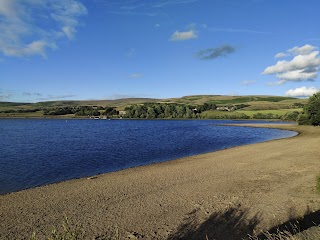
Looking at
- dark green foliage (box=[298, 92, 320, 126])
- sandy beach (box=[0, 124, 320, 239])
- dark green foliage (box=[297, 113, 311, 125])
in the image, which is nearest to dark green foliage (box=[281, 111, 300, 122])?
dark green foliage (box=[297, 113, 311, 125])

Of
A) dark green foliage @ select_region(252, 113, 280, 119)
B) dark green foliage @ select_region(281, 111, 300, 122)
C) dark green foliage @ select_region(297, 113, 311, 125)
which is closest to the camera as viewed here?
dark green foliage @ select_region(297, 113, 311, 125)

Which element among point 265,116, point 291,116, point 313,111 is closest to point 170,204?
point 313,111

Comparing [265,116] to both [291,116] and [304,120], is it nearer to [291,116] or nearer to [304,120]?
[291,116]

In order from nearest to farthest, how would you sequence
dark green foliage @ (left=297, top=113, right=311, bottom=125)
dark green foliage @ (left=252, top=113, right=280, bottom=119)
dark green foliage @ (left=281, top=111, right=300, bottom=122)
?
dark green foliage @ (left=297, top=113, right=311, bottom=125) < dark green foliage @ (left=281, top=111, right=300, bottom=122) < dark green foliage @ (left=252, top=113, right=280, bottom=119)

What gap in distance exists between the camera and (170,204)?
17203 mm

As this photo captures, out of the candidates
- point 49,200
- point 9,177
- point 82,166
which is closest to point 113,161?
point 82,166

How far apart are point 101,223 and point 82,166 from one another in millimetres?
19763

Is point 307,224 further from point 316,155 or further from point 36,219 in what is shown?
point 316,155

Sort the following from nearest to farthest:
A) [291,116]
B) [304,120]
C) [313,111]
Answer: [313,111] → [304,120] → [291,116]

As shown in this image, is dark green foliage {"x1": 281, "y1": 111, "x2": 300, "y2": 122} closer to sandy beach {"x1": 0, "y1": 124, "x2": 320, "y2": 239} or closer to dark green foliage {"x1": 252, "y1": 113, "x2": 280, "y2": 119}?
dark green foliage {"x1": 252, "y1": 113, "x2": 280, "y2": 119}

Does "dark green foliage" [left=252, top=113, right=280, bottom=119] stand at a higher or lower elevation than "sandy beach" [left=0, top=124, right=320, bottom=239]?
lower

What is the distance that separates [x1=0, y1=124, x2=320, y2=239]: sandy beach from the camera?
1386 cm

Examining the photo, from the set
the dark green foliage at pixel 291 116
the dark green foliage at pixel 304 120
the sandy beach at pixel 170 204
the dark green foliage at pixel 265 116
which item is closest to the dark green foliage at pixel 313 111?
the dark green foliage at pixel 304 120

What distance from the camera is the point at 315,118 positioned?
89812 millimetres
